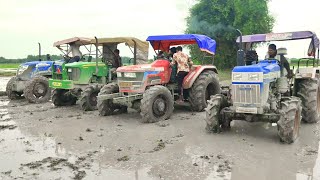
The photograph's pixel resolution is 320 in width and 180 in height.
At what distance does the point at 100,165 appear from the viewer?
18.1 feet

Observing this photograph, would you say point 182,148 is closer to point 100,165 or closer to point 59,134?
point 100,165

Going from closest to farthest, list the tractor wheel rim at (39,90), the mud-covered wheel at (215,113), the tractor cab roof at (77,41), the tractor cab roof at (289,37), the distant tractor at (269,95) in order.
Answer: the distant tractor at (269,95), the mud-covered wheel at (215,113), the tractor cab roof at (289,37), the tractor cab roof at (77,41), the tractor wheel rim at (39,90)

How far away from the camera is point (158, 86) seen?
876 centimetres

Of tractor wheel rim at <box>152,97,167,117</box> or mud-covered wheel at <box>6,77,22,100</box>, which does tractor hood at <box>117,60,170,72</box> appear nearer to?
tractor wheel rim at <box>152,97,167,117</box>

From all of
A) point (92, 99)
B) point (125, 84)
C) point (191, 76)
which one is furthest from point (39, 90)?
point (191, 76)

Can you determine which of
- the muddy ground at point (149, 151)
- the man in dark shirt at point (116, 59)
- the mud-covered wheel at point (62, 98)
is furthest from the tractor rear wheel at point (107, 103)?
the mud-covered wheel at point (62, 98)

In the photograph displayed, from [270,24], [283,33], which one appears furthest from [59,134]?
[270,24]

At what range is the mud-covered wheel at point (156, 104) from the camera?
27.7 feet

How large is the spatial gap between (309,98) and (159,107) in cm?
341

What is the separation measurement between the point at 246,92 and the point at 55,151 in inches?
143

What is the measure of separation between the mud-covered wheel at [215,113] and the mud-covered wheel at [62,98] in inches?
228

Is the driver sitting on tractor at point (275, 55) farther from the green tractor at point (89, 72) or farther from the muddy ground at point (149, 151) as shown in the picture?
the green tractor at point (89, 72)

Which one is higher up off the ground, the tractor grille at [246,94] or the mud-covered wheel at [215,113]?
the tractor grille at [246,94]

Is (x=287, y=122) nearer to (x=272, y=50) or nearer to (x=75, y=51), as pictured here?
(x=272, y=50)
